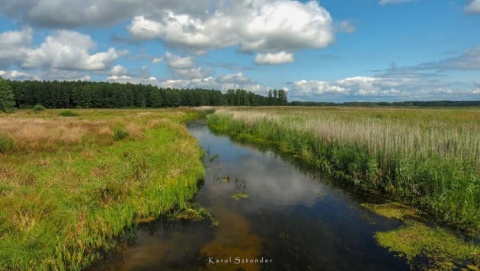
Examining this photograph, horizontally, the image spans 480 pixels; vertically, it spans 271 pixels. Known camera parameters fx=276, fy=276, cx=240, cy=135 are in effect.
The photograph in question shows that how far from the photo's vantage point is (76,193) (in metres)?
8.51

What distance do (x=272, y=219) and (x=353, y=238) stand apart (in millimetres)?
2432

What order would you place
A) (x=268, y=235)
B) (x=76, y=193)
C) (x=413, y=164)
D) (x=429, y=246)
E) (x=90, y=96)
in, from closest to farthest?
(x=429, y=246) < (x=268, y=235) < (x=76, y=193) < (x=413, y=164) < (x=90, y=96)

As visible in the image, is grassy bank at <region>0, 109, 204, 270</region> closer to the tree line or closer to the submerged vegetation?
the submerged vegetation

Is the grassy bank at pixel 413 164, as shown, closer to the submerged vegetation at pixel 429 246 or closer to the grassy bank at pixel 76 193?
the submerged vegetation at pixel 429 246

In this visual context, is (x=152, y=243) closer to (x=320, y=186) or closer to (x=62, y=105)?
(x=320, y=186)

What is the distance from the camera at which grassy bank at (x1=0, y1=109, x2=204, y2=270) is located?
6.03 m

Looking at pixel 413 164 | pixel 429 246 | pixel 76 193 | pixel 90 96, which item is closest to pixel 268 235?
pixel 429 246

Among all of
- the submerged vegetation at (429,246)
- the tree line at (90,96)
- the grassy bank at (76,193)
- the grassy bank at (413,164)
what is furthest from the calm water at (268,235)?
the tree line at (90,96)

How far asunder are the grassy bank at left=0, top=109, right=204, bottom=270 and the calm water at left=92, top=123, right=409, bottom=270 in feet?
2.51

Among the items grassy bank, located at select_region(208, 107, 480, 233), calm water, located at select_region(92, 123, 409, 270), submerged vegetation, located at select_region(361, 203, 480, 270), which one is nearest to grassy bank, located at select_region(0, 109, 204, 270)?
calm water, located at select_region(92, 123, 409, 270)

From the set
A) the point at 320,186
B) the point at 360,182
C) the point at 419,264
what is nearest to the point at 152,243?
the point at 419,264

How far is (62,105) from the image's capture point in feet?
340

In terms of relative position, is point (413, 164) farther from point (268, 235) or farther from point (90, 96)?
point (90, 96)

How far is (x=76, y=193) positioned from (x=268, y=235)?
5.99m
